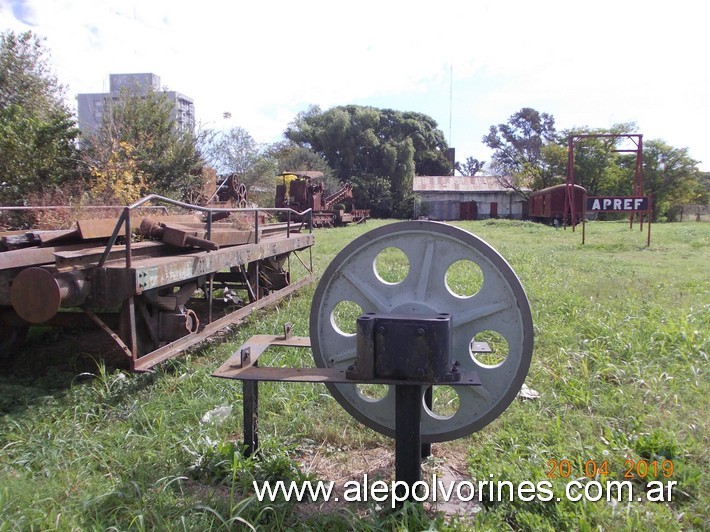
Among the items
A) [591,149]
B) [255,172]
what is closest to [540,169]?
[591,149]

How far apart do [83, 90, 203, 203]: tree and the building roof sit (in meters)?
32.8

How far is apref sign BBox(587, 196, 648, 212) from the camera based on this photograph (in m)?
14.4

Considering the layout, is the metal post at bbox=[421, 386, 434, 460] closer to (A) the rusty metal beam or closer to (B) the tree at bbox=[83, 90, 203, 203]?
(A) the rusty metal beam

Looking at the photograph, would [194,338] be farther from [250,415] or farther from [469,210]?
[469,210]

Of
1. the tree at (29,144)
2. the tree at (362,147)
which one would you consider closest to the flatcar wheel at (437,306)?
the tree at (29,144)

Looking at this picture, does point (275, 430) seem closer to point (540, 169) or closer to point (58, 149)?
point (58, 149)

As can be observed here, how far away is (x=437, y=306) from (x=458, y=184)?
1772 inches

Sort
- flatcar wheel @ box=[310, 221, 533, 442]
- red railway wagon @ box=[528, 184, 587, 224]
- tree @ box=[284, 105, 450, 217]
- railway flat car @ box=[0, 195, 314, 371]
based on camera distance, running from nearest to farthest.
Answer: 1. flatcar wheel @ box=[310, 221, 533, 442]
2. railway flat car @ box=[0, 195, 314, 371]
3. red railway wagon @ box=[528, 184, 587, 224]
4. tree @ box=[284, 105, 450, 217]

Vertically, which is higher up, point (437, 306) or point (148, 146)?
point (148, 146)

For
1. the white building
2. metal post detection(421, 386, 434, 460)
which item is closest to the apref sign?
metal post detection(421, 386, 434, 460)

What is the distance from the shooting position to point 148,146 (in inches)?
504

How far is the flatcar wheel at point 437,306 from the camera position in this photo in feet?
8.16

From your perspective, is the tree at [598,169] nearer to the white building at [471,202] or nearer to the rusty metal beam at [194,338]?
the white building at [471,202]
